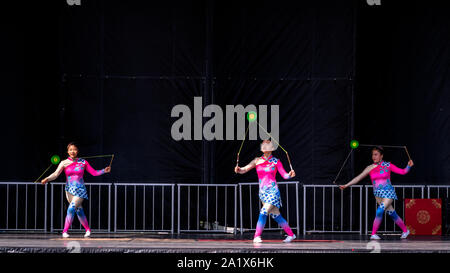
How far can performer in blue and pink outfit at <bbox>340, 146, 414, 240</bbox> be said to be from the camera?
1230 centimetres

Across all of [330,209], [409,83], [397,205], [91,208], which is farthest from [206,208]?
[409,83]

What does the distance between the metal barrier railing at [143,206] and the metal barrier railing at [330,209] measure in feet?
8.13

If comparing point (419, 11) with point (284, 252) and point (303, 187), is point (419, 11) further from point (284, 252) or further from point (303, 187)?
point (284, 252)

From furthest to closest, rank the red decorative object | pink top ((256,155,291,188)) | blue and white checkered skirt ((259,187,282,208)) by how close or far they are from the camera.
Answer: the red decorative object
pink top ((256,155,291,188))
blue and white checkered skirt ((259,187,282,208))

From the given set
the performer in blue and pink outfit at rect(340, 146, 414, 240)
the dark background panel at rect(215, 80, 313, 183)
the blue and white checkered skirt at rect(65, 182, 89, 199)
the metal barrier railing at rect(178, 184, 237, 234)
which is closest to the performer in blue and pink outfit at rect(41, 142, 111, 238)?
the blue and white checkered skirt at rect(65, 182, 89, 199)

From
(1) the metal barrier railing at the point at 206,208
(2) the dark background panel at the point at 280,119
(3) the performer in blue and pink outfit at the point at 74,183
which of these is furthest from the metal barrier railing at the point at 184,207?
(3) the performer in blue and pink outfit at the point at 74,183

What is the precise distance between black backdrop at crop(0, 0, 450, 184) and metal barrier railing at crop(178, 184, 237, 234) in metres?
0.24

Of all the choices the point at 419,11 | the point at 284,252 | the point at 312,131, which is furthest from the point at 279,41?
the point at 284,252

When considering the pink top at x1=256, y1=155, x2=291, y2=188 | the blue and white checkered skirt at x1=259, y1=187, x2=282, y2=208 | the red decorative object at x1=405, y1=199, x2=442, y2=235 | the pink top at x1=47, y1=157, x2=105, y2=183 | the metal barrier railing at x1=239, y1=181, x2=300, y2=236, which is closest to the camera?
the blue and white checkered skirt at x1=259, y1=187, x2=282, y2=208

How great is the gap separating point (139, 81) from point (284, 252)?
16.6 ft

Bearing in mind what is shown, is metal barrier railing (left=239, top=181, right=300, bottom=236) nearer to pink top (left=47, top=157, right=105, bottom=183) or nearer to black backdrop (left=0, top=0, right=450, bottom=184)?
black backdrop (left=0, top=0, right=450, bottom=184)

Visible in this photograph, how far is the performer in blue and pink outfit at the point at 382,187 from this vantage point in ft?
40.3

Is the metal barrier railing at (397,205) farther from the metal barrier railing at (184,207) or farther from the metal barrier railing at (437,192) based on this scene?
the metal barrier railing at (437,192)
